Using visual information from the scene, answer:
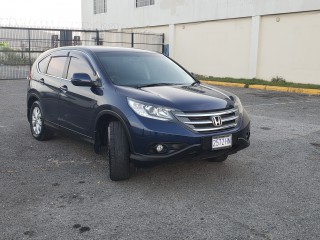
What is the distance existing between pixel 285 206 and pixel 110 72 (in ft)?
8.90

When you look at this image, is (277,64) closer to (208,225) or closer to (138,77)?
(138,77)

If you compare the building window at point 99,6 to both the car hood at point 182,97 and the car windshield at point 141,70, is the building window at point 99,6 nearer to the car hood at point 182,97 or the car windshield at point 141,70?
the car windshield at point 141,70

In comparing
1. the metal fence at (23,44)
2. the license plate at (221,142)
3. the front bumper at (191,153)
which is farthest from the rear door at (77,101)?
the metal fence at (23,44)

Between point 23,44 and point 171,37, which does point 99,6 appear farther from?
point 23,44

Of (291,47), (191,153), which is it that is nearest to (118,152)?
(191,153)

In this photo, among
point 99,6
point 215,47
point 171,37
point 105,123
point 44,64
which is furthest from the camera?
point 99,6

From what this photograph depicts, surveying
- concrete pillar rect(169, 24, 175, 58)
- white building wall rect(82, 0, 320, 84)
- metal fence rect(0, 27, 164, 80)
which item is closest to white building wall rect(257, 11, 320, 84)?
white building wall rect(82, 0, 320, 84)

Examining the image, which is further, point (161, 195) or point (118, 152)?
point (118, 152)

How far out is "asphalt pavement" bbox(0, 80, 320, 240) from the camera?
3.38 meters

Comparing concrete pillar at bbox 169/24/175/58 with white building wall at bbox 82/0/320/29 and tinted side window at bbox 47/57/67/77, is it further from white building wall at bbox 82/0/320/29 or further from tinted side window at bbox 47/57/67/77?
tinted side window at bbox 47/57/67/77

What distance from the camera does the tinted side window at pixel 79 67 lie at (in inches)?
204

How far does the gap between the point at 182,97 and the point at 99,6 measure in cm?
2742

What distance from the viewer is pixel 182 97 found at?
446 cm

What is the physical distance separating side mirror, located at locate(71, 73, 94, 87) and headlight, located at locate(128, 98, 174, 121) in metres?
0.89
